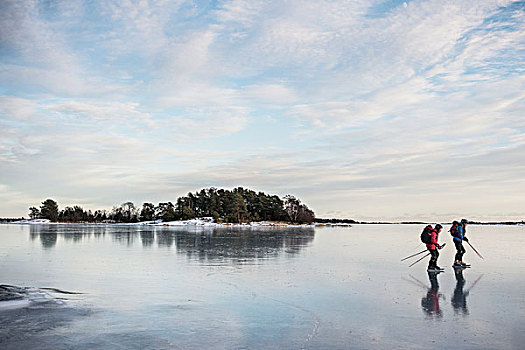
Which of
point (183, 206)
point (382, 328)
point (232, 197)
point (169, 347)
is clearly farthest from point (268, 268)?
point (183, 206)

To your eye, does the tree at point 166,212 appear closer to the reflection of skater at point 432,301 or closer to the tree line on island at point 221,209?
the tree line on island at point 221,209

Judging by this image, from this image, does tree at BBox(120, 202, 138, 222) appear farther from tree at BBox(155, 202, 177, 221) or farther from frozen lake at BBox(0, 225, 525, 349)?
frozen lake at BBox(0, 225, 525, 349)

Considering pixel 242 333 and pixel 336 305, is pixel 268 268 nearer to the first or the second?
pixel 336 305

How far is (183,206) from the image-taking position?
460 ft

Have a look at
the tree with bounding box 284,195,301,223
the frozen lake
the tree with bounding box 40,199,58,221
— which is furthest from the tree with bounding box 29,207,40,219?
the frozen lake

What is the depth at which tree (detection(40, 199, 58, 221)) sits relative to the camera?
550ft

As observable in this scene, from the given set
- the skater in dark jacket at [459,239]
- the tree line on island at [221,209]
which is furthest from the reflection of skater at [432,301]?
the tree line on island at [221,209]

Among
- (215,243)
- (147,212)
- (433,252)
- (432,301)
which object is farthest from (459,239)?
(147,212)

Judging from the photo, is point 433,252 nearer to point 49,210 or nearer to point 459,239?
point 459,239

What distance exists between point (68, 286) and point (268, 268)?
20.4ft

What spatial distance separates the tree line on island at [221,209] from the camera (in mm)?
126938

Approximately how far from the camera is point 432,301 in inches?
354

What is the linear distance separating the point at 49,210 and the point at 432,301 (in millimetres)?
182914

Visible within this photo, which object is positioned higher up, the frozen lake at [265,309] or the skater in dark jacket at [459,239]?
the skater in dark jacket at [459,239]
